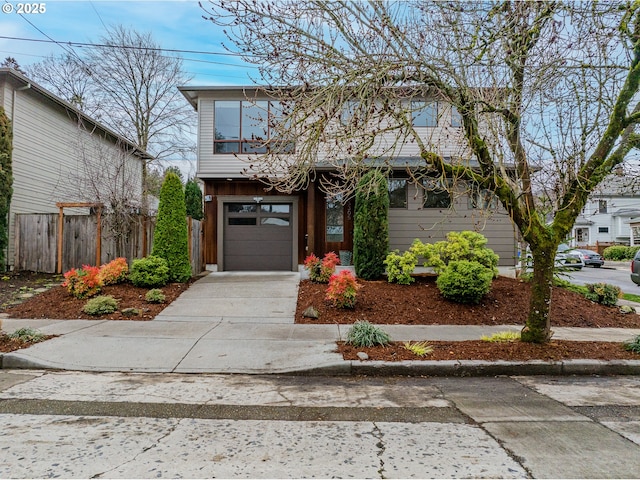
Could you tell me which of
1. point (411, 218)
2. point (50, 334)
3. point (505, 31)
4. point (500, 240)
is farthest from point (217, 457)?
point (500, 240)

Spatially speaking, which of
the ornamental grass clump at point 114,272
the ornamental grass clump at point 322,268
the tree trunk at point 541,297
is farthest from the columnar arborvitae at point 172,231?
the tree trunk at point 541,297

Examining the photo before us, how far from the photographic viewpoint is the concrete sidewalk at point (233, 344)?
16.1ft

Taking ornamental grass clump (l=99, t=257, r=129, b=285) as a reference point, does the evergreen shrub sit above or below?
below

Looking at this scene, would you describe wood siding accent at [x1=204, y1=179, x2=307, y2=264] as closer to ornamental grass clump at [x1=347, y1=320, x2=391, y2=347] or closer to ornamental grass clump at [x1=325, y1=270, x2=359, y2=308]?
ornamental grass clump at [x1=325, y1=270, x2=359, y2=308]

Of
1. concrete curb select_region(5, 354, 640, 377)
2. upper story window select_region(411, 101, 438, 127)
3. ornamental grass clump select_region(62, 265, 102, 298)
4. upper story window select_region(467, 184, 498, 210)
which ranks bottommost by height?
concrete curb select_region(5, 354, 640, 377)

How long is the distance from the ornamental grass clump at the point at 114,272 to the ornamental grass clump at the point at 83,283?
352 mm

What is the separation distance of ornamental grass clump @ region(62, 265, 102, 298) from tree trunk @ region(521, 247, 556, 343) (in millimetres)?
8388

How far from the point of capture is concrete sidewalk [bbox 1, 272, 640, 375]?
4.91m

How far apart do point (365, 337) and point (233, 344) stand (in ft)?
6.57

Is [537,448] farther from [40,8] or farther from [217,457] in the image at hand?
[40,8]

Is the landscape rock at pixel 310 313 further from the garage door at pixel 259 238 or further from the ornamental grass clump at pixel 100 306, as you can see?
the garage door at pixel 259 238

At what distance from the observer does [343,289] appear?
7668mm

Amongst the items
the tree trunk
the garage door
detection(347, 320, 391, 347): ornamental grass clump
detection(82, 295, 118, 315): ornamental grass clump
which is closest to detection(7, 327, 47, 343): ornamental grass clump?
detection(82, 295, 118, 315): ornamental grass clump

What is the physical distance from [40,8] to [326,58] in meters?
9.24
